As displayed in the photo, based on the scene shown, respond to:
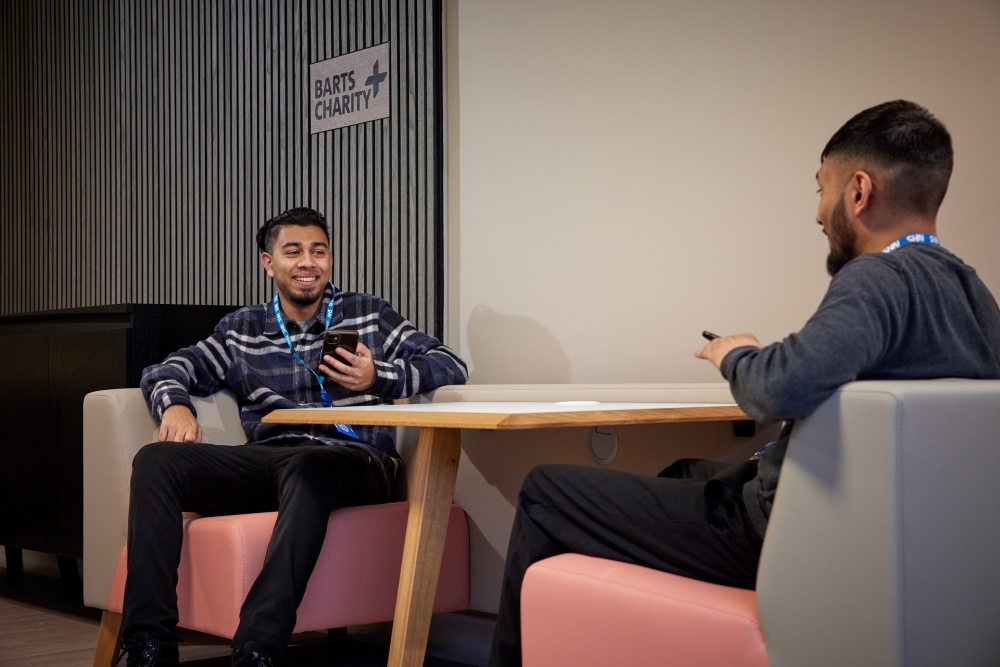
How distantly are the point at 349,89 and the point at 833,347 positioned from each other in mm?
2741

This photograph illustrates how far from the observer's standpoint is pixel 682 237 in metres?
2.82

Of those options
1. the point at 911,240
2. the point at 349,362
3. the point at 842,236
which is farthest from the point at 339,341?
the point at 911,240

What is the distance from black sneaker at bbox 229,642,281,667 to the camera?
216cm

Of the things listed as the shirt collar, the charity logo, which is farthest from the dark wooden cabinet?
the charity logo

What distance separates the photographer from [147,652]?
2.27 m

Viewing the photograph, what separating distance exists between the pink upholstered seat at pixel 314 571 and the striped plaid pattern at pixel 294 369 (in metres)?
0.28

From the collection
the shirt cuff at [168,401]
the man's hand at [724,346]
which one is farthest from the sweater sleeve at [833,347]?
the shirt cuff at [168,401]

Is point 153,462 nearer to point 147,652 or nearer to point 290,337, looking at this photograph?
point 147,652

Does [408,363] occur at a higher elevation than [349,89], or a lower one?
lower

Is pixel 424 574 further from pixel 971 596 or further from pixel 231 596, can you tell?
pixel 971 596

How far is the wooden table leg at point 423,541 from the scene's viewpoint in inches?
86.9

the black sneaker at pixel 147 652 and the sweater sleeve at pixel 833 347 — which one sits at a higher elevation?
the sweater sleeve at pixel 833 347

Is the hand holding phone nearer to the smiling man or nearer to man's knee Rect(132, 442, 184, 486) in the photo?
the smiling man

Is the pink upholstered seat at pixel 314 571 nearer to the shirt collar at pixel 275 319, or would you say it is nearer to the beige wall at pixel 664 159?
the shirt collar at pixel 275 319
